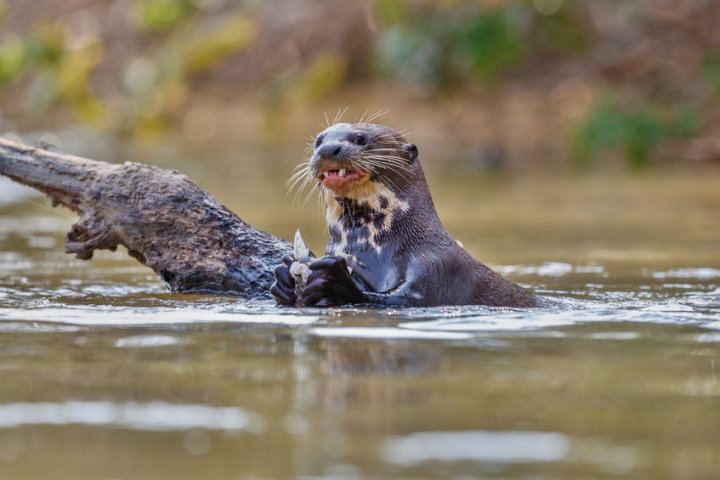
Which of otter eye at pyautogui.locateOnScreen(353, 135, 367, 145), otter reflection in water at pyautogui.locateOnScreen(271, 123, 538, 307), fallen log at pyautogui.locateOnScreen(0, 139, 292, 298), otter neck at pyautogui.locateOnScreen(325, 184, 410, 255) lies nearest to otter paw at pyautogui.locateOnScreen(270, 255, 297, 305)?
otter reflection in water at pyautogui.locateOnScreen(271, 123, 538, 307)

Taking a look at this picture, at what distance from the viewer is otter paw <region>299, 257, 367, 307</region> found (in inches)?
171

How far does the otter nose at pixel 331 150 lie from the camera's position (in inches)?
184

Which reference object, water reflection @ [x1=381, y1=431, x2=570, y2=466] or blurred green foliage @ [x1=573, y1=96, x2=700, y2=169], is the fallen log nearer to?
water reflection @ [x1=381, y1=431, x2=570, y2=466]

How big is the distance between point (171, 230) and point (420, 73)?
9804mm

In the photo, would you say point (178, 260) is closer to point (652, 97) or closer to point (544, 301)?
point (544, 301)

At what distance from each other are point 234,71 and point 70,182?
16118 millimetres

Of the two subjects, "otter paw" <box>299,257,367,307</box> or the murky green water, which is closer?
the murky green water

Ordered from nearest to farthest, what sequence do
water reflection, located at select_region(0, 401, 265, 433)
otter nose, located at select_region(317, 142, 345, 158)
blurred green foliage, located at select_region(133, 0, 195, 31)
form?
1. water reflection, located at select_region(0, 401, 265, 433)
2. otter nose, located at select_region(317, 142, 345, 158)
3. blurred green foliage, located at select_region(133, 0, 195, 31)

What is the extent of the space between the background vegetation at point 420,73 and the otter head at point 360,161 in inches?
167

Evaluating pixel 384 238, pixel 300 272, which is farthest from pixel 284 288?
pixel 384 238

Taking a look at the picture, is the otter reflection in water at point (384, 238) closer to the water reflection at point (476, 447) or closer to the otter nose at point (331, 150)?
the otter nose at point (331, 150)

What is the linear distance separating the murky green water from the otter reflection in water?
16 cm

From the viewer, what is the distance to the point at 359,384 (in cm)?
312

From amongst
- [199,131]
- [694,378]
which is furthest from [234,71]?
[694,378]
